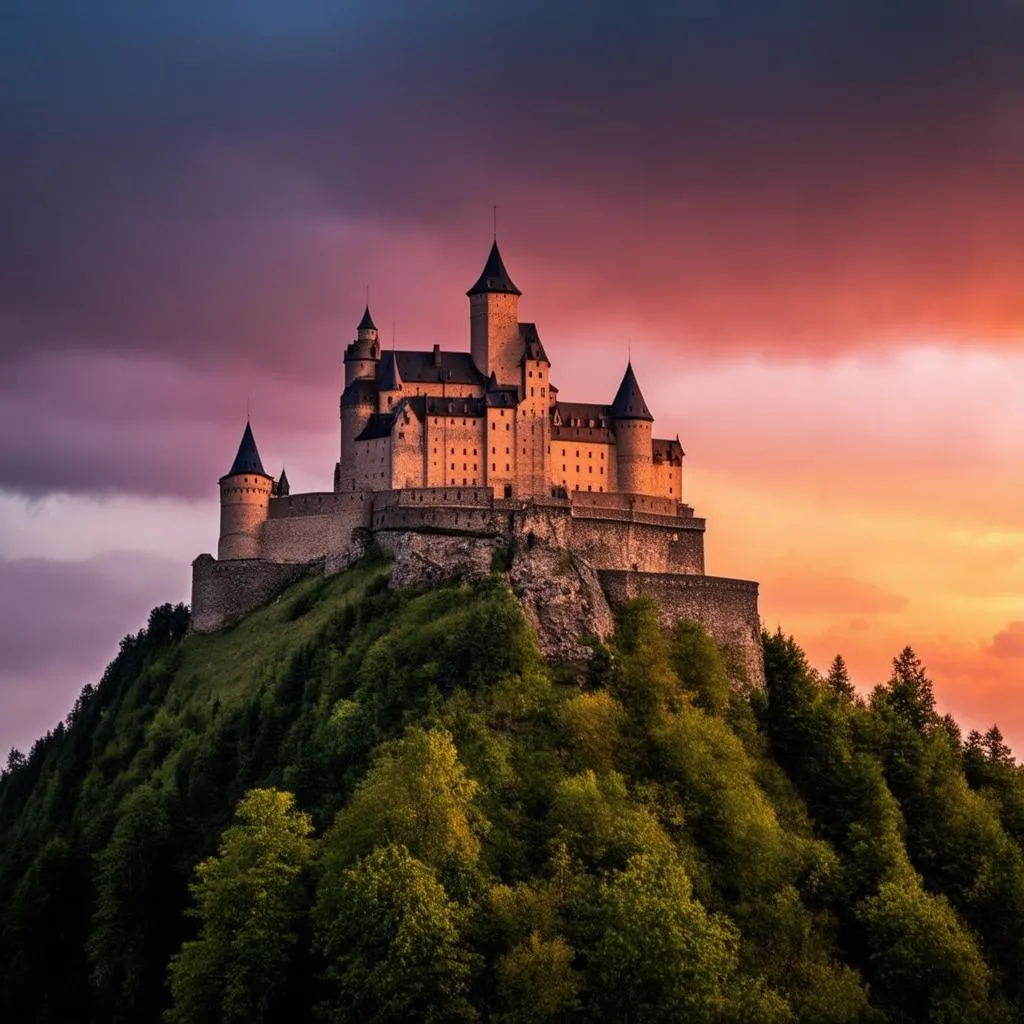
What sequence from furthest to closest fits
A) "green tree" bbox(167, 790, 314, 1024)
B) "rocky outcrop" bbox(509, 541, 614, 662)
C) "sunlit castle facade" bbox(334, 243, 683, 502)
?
"sunlit castle facade" bbox(334, 243, 683, 502), "rocky outcrop" bbox(509, 541, 614, 662), "green tree" bbox(167, 790, 314, 1024)

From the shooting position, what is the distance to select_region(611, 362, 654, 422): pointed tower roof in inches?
4906

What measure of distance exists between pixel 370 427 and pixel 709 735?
33.5 metres

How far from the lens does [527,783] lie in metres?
91.5

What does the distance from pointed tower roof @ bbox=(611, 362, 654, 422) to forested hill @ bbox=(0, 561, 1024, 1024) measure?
17031 mm

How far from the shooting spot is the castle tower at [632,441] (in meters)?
123

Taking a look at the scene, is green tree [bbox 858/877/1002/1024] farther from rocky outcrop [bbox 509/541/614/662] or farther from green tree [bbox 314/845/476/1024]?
rocky outcrop [bbox 509/541/614/662]

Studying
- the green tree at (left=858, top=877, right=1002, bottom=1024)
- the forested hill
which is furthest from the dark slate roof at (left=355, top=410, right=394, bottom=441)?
the green tree at (left=858, top=877, right=1002, bottom=1024)

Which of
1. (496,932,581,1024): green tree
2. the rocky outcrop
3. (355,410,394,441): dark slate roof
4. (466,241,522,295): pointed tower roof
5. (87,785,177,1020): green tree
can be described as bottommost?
(496,932,581,1024): green tree

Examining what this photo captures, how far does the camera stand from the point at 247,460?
12538cm

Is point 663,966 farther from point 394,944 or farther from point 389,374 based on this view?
point 389,374

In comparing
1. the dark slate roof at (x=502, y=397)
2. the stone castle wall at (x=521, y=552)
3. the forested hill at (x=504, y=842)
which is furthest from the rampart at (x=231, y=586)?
the dark slate roof at (x=502, y=397)

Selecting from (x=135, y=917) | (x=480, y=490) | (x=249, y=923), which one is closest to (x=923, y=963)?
(x=249, y=923)

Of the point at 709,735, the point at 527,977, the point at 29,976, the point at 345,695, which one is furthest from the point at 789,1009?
the point at 29,976

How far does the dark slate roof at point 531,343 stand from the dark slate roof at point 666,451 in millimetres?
8796
